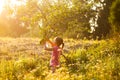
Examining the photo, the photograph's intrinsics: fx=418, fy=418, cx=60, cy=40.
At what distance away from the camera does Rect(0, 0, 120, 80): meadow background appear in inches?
412

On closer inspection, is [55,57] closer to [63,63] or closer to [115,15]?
[63,63]

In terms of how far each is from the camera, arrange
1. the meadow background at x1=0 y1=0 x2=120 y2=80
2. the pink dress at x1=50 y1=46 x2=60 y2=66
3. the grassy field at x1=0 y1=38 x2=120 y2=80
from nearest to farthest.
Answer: the grassy field at x1=0 y1=38 x2=120 y2=80
the meadow background at x1=0 y1=0 x2=120 y2=80
the pink dress at x1=50 y1=46 x2=60 y2=66

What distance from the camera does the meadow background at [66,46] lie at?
10461 millimetres

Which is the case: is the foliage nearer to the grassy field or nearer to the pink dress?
the grassy field

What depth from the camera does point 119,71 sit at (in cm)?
1048

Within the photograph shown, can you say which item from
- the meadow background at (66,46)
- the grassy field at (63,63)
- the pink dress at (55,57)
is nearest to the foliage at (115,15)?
the meadow background at (66,46)

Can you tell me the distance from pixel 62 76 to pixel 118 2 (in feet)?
37.5

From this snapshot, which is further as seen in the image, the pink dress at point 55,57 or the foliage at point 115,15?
the foliage at point 115,15

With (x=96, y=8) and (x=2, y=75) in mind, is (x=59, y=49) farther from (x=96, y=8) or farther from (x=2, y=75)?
(x=96, y=8)

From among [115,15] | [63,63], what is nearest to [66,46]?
[115,15]

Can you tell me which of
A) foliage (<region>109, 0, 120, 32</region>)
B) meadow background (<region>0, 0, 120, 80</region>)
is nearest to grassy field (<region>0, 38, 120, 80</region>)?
meadow background (<region>0, 0, 120, 80</region>)

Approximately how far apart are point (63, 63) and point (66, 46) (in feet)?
14.3

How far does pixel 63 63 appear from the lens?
13094 mm

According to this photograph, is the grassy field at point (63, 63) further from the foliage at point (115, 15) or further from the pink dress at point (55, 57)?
the foliage at point (115, 15)
